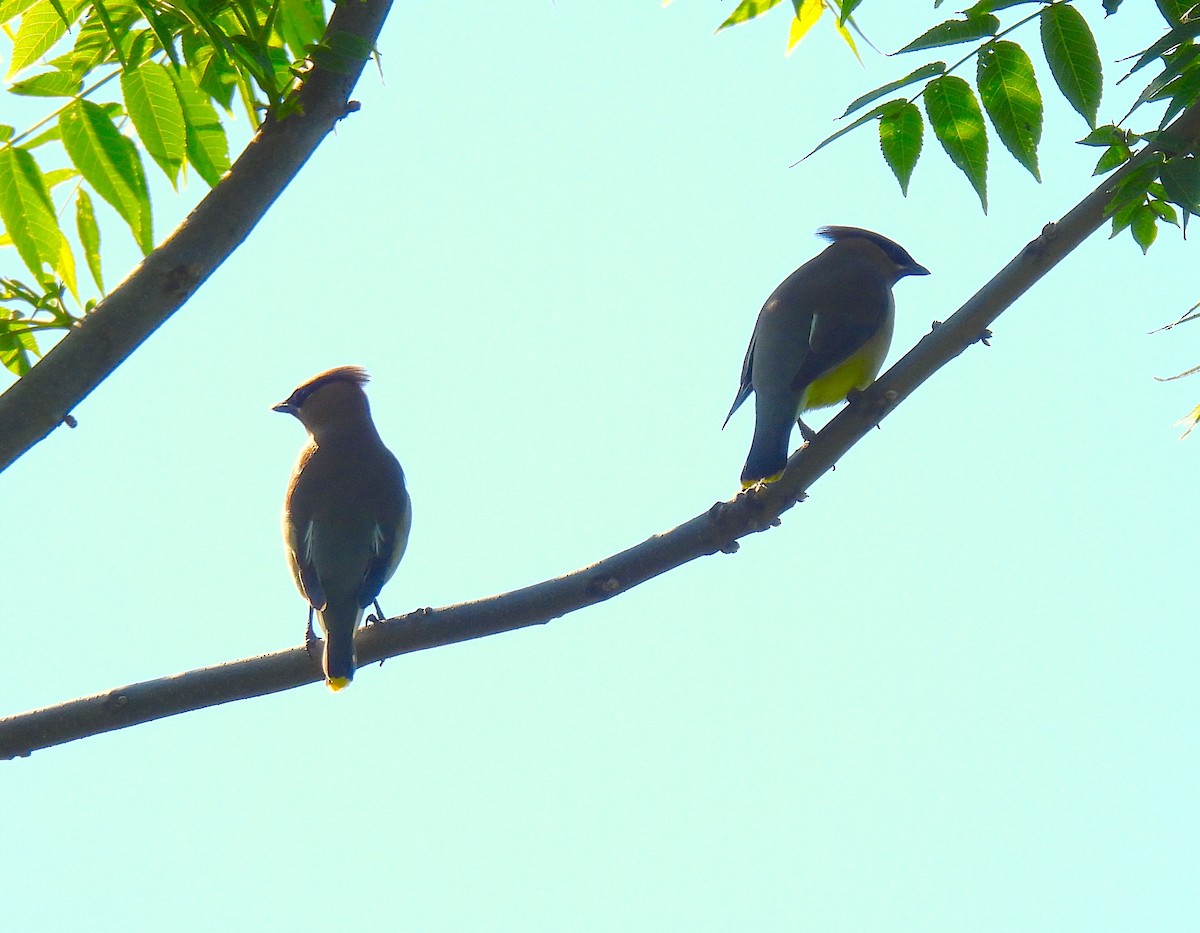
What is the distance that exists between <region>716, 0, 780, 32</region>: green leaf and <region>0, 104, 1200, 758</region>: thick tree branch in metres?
0.76

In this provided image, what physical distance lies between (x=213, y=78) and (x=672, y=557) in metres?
1.25

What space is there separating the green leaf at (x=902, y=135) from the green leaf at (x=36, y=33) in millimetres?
1568

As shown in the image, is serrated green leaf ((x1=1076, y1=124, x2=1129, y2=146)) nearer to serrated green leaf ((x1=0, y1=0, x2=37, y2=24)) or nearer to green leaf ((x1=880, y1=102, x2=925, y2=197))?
green leaf ((x1=880, y1=102, x2=925, y2=197))

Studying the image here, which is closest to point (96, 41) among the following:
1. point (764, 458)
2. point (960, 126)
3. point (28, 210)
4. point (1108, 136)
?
point (28, 210)

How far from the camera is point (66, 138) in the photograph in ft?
8.63

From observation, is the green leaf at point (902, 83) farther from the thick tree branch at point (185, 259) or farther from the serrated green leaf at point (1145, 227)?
the thick tree branch at point (185, 259)

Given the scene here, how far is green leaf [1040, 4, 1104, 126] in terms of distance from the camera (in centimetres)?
242

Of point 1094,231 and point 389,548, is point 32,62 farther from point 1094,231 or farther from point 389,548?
point 389,548

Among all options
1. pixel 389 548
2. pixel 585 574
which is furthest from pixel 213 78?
pixel 389 548

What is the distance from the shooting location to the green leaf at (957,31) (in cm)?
255

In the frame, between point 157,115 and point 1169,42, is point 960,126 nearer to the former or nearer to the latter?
point 1169,42

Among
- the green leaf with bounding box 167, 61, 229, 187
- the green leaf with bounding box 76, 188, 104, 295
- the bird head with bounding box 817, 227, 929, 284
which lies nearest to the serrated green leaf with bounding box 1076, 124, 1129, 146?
the green leaf with bounding box 167, 61, 229, 187

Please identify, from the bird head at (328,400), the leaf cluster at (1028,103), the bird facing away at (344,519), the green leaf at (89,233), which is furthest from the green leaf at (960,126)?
the bird head at (328,400)

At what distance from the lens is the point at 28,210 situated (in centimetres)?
254
